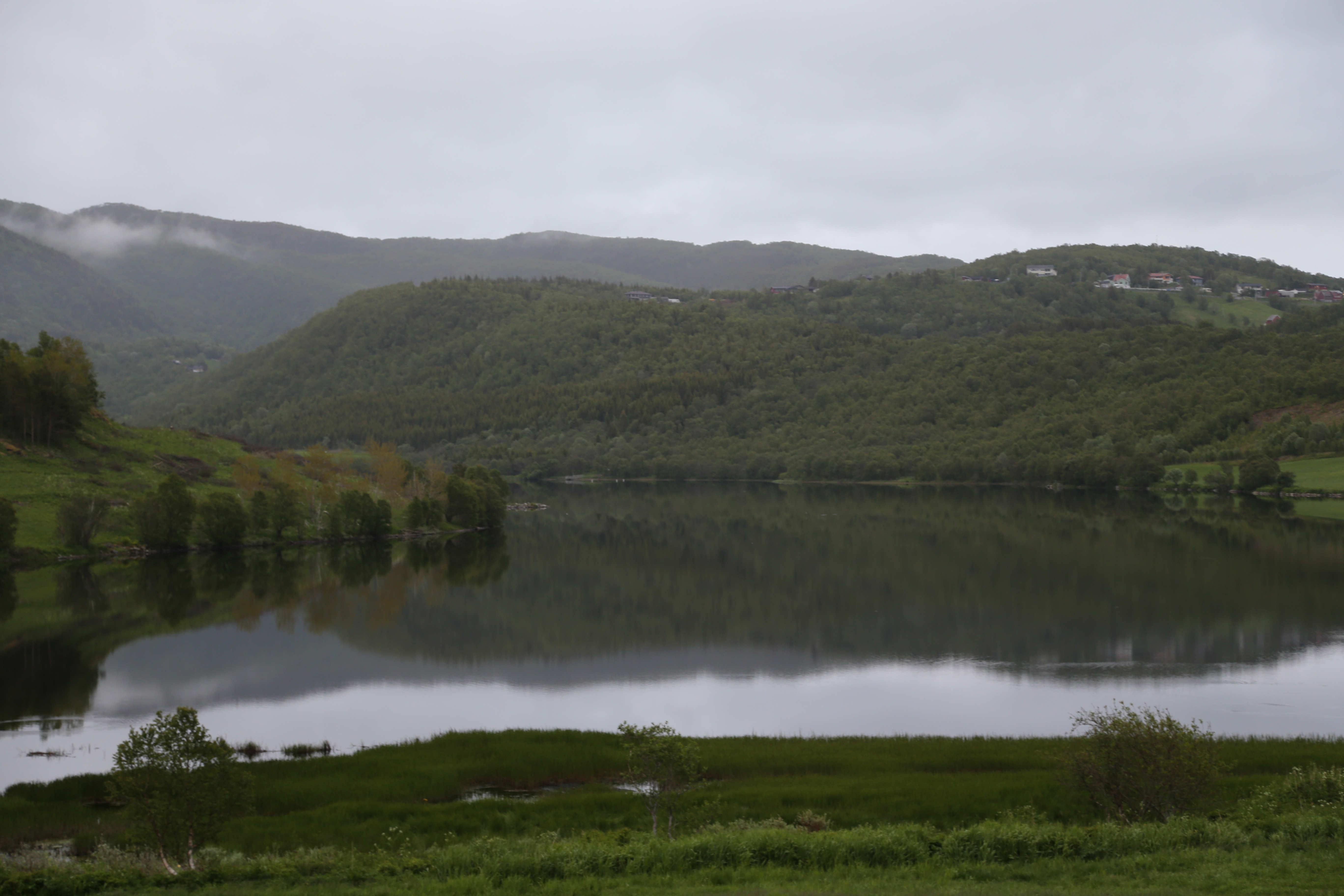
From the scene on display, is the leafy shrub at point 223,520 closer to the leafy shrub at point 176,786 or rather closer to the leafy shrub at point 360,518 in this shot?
the leafy shrub at point 360,518

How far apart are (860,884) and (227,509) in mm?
70112

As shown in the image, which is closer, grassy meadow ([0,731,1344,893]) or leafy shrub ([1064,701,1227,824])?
grassy meadow ([0,731,1344,893])

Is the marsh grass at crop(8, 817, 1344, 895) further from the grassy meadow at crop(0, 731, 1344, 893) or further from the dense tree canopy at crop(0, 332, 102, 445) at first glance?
the dense tree canopy at crop(0, 332, 102, 445)

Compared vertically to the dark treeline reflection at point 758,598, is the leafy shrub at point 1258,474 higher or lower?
higher

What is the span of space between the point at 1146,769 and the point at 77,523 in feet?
229

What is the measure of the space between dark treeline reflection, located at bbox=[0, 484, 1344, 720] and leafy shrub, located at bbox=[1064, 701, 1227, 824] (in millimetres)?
20313

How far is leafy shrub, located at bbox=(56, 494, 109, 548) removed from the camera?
66.6 metres

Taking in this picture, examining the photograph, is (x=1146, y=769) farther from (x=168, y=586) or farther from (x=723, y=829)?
(x=168, y=586)

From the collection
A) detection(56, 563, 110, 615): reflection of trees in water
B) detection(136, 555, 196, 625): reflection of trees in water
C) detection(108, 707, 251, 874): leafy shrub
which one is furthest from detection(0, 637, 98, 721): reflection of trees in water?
detection(108, 707, 251, 874): leafy shrub

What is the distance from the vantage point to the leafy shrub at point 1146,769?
56.7ft

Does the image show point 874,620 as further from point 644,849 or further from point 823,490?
point 823,490

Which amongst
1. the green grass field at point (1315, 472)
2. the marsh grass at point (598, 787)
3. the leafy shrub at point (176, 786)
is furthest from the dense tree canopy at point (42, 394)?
the green grass field at point (1315, 472)

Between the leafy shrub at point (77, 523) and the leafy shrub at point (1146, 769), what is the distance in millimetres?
Result: 68129

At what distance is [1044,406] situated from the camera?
17950 cm
